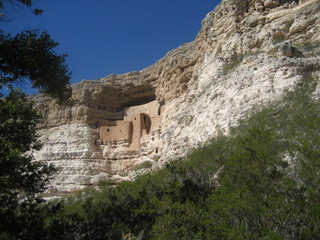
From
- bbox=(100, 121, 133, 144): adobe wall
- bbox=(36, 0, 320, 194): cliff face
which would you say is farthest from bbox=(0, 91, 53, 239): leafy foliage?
bbox=(100, 121, 133, 144): adobe wall

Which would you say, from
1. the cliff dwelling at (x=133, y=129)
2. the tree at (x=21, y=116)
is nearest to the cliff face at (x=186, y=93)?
the cliff dwelling at (x=133, y=129)

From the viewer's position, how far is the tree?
889 centimetres

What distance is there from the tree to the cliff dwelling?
1564 cm

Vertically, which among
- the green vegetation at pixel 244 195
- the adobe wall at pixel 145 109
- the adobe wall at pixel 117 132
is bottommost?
the green vegetation at pixel 244 195

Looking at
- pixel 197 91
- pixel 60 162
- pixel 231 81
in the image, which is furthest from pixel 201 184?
pixel 60 162

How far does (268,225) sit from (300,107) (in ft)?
23.8

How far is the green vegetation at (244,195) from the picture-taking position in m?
8.17

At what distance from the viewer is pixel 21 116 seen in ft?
36.6

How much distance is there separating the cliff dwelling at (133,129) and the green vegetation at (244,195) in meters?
11.5

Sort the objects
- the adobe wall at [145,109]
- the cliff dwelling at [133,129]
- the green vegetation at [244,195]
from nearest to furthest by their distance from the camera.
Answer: the green vegetation at [244,195] → the cliff dwelling at [133,129] → the adobe wall at [145,109]

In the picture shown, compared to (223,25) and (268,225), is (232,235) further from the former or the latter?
(223,25)

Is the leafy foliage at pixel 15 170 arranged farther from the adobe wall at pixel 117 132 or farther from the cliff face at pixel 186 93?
the adobe wall at pixel 117 132

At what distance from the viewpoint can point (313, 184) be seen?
346 inches

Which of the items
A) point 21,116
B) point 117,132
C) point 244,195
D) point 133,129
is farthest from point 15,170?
point 117,132
